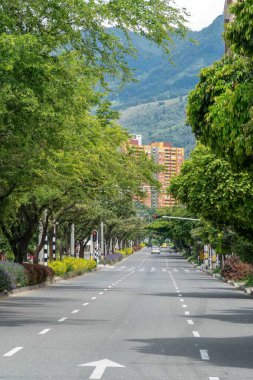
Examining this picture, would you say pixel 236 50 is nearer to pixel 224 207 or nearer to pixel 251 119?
pixel 251 119

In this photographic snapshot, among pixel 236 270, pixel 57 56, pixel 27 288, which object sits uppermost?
pixel 57 56

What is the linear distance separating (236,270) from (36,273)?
64.4ft

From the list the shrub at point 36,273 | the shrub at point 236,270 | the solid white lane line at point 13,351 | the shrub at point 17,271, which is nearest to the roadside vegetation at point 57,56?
the solid white lane line at point 13,351

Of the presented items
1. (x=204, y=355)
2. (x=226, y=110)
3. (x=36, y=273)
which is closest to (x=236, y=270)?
(x=36, y=273)

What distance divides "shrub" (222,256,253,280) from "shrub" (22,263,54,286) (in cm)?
1377

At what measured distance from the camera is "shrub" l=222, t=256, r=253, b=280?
215 ft

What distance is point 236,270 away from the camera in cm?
6762

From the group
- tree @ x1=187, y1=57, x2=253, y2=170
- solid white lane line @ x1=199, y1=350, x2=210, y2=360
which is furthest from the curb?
solid white lane line @ x1=199, y1=350, x2=210, y2=360

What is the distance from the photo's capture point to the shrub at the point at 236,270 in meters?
65.5

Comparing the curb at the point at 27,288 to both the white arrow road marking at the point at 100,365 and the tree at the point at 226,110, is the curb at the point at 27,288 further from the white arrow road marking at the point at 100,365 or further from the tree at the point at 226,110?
the white arrow road marking at the point at 100,365

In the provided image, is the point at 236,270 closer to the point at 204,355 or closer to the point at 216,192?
the point at 216,192

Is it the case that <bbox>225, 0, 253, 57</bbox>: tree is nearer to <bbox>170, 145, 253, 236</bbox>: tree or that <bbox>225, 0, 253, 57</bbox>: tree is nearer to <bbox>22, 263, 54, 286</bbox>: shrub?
<bbox>170, 145, 253, 236</bbox>: tree

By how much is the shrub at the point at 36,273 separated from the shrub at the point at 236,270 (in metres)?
13.8

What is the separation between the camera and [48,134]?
2489 cm
